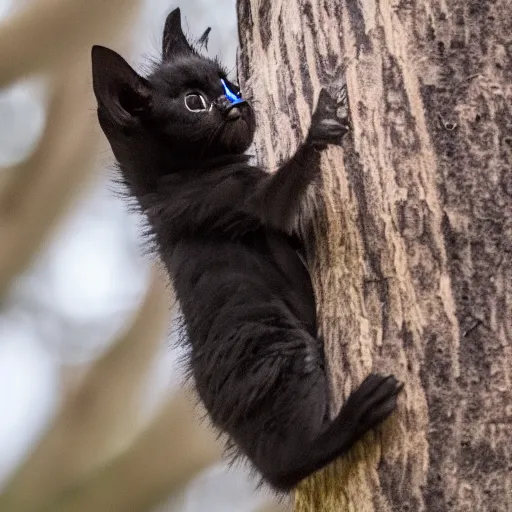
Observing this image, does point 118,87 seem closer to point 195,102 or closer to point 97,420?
point 195,102

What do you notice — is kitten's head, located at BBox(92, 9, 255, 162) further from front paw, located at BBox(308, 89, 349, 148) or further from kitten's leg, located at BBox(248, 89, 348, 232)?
front paw, located at BBox(308, 89, 349, 148)

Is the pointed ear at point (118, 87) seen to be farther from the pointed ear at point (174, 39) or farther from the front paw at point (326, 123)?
the front paw at point (326, 123)

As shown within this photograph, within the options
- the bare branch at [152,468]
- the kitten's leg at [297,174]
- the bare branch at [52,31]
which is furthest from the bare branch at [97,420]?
the kitten's leg at [297,174]

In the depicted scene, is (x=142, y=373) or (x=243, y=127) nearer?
(x=243, y=127)

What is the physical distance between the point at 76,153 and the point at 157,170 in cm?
296

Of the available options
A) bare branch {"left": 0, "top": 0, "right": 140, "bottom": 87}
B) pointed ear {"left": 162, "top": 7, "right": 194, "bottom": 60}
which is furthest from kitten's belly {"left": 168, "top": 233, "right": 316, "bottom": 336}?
bare branch {"left": 0, "top": 0, "right": 140, "bottom": 87}

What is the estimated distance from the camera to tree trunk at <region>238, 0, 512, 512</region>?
5.81ft

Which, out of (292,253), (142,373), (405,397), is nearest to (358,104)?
(292,253)

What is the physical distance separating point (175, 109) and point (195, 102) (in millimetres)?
73

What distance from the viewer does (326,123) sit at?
207cm

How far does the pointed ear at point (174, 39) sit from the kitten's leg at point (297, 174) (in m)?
0.88

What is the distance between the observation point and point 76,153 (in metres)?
5.45

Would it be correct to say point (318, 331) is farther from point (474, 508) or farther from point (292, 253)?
point (474, 508)

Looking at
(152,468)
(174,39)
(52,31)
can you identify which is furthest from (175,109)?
(152,468)
